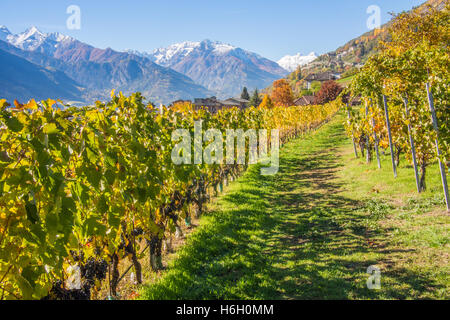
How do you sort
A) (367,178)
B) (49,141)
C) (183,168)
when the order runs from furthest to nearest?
1. (367,178)
2. (183,168)
3. (49,141)

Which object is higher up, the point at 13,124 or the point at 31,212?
the point at 13,124

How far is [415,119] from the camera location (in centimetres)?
717

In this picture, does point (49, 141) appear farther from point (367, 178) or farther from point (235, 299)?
point (367, 178)

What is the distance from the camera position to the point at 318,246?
5.07m

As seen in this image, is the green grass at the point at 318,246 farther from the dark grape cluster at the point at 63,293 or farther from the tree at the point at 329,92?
the tree at the point at 329,92

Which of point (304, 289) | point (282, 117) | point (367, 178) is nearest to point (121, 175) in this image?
point (304, 289)

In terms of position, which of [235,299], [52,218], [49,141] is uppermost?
[49,141]

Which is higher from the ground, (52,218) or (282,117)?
(282,117)

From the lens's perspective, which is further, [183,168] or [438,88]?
[438,88]

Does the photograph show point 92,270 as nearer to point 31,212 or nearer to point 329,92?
point 31,212

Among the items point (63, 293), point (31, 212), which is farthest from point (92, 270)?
point (31, 212)

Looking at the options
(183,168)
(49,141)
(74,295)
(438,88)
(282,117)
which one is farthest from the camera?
(282,117)

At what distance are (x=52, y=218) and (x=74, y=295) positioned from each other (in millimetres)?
1484

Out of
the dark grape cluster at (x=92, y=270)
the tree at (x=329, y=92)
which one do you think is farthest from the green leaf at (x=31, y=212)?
the tree at (x=329, y=92)
